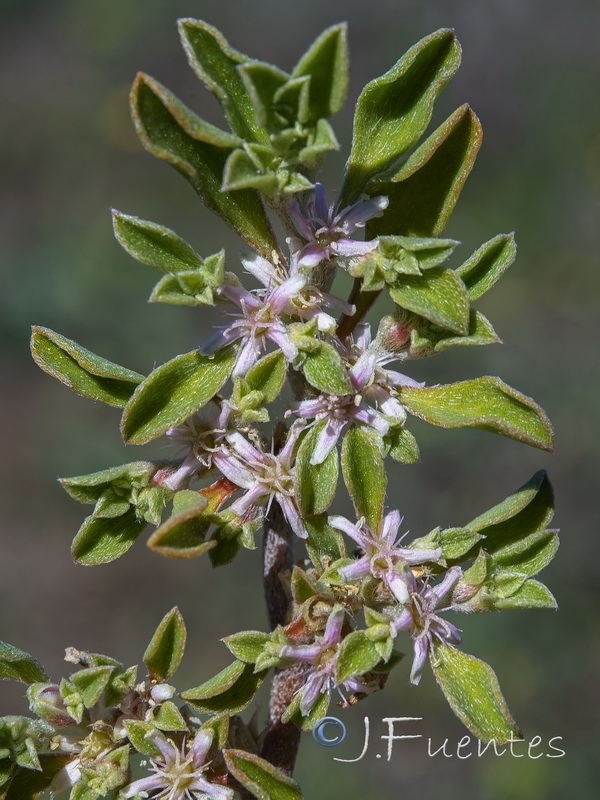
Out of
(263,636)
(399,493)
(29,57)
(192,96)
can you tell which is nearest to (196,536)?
(263,636)

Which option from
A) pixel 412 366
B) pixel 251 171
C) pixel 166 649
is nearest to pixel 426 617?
pixel 166 649

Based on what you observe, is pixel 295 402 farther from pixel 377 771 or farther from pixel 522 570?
pixel 377 771

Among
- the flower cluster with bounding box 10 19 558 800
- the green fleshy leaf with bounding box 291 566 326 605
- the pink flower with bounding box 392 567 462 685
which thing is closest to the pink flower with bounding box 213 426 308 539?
the flower cluster with bounding box 10 19 558 800

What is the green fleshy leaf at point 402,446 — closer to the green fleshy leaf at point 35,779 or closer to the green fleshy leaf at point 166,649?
the green fleshy leaf at point 166,649

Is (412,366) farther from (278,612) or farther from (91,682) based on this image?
(91,682)

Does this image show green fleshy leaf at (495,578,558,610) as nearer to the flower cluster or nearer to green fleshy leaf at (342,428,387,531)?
the flower cluster
